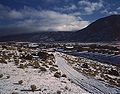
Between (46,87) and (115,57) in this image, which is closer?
(46,87)

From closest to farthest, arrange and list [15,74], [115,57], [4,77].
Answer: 1. [4,77]
2. [15,74]
3. [115,57]

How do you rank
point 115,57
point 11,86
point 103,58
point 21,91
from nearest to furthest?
point 21,91
point 11,86
point 115,57
point 103,58

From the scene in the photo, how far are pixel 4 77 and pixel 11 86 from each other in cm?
399

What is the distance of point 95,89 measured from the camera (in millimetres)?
20828

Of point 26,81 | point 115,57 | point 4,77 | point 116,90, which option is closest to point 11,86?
point 26,81

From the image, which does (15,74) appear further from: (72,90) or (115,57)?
(115,57)

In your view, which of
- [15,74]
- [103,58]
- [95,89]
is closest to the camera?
[95,89]

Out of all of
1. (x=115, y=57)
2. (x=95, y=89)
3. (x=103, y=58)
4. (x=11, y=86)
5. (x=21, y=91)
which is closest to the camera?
(x=21, y=91)

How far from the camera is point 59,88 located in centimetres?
1962

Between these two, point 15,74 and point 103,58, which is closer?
point 15,74

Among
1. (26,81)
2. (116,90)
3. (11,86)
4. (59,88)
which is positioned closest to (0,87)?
(11,86)

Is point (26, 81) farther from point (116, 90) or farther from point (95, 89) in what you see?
point (116, 90)

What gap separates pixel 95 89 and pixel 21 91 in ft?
23.4

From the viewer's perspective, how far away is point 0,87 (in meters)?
18.2
